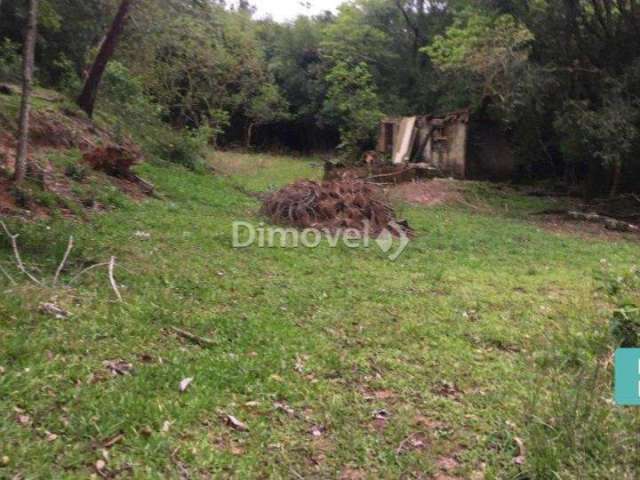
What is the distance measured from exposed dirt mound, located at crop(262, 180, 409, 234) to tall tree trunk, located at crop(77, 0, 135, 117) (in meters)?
4.65

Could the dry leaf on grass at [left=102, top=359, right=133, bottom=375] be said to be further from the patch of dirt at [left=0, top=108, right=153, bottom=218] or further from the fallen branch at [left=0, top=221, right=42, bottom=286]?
the patch of dirt at [left=0, top=108, right=153, bottom=218]

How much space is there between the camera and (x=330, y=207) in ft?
31.1

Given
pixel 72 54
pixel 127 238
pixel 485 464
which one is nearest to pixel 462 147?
pixel 72 54

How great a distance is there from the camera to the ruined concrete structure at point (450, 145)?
17.7 m

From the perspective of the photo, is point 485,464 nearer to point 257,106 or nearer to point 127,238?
point 127,238

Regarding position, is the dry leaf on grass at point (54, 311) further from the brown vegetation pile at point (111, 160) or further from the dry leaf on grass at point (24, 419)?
the brown vegetation pile at point (111, 160)

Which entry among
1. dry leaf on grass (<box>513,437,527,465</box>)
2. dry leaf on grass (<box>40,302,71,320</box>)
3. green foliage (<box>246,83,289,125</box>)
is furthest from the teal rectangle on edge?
green foliage (<box>246,83,289,125</box>)

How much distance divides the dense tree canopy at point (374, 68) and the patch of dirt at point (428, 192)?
236 centimetres

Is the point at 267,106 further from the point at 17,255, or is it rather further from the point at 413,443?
the point at 413,443

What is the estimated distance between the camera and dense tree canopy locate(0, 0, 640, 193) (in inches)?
521

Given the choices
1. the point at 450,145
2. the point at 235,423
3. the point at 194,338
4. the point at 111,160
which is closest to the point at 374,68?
the point at 450,145

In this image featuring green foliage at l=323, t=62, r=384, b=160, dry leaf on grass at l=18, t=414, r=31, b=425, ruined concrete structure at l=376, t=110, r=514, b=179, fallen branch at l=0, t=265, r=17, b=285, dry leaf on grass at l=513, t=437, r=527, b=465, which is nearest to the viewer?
dry leaf on grass at l=18, t=414, r=31, b=425

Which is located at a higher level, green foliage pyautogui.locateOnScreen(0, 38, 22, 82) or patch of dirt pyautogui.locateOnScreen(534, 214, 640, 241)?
green foliage pyautogui.locateOnScreen(0, 38, 22, 82)

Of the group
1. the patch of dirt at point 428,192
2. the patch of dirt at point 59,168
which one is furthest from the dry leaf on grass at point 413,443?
the patch of dirt at point 428,192
